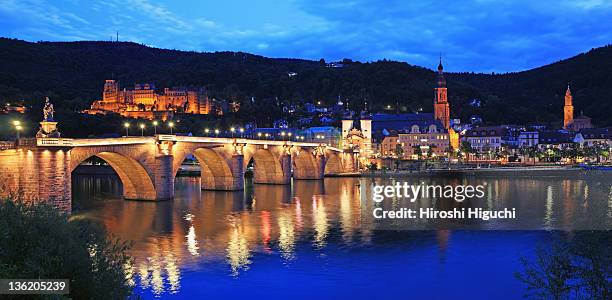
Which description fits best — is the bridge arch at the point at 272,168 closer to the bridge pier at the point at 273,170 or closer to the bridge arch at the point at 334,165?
the bridge pier at the point at 273,170

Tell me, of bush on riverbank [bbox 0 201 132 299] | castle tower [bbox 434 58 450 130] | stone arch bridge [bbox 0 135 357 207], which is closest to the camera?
bush on riverbank [bbox 0 201 132 299]

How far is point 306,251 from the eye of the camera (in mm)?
28844

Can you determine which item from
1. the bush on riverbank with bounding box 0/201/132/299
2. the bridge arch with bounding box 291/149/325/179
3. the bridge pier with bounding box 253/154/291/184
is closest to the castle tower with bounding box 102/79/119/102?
the bridge arch with bounding box 291/149/325/179

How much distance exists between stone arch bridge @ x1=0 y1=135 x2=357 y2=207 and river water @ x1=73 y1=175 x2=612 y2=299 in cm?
273

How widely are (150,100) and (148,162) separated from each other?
109 m

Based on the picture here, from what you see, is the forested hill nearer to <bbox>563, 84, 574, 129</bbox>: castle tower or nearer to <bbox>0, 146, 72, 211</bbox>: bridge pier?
<bbox>563, 84, 574, 129</bbox>: castle tower

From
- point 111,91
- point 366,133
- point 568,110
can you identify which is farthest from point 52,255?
point 568,110

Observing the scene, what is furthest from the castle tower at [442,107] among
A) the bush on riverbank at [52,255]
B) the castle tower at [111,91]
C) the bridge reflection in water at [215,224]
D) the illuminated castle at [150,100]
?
the bush on riverbank at [52,255]

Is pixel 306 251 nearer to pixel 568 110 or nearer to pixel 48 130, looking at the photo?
pixel 48 130

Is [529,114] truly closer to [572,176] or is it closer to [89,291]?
[572,176]

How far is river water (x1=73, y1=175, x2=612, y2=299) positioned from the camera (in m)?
22.6

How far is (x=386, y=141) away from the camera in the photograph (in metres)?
132

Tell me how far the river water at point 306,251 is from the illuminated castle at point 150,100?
98742mm

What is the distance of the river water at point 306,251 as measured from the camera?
22.6m
